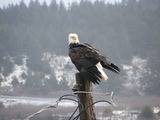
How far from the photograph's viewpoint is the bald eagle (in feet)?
17.0

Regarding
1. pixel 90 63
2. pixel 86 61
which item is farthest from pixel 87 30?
pixel 90 63

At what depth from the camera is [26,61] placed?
213 ft

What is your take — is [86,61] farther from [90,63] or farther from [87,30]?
[87,30]

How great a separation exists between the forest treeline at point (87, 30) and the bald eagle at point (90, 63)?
48.0 metres

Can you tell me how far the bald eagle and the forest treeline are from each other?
157ft

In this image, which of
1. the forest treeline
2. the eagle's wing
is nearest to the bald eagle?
the eagle's wing

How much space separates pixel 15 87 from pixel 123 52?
17001 millimetres

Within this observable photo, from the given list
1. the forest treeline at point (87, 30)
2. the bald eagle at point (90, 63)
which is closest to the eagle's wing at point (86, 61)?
the bald eagle at point (90, 63)

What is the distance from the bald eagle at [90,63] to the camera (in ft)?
17.0

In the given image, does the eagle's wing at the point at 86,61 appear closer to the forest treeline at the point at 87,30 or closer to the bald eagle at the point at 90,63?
the bald eagle at the point at 90,63

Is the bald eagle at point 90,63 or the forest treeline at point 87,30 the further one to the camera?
the forest treeline at point 87,30

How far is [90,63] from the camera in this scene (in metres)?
5.57

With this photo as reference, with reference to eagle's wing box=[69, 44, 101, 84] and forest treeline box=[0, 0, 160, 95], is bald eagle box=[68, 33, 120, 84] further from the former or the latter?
forest treeline box=[0, 0, 160, 95]

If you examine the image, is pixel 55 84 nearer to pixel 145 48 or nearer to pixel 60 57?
pixel 60 57
